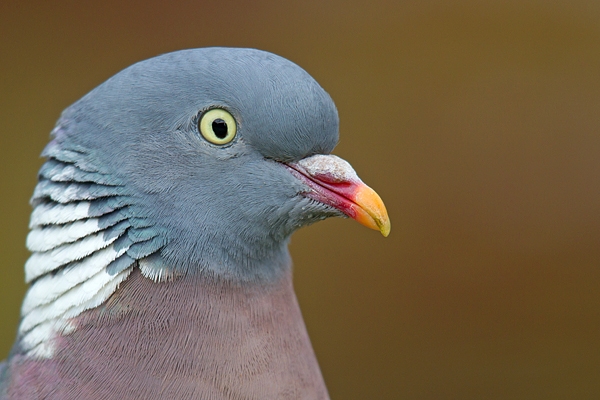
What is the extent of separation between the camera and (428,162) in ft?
21.2

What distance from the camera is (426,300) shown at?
22.2 ft

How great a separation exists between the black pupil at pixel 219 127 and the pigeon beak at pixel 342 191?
0.84 ft

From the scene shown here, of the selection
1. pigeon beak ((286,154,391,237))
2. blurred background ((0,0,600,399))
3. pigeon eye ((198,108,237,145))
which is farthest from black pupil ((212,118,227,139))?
blurred background ((0,0,600,399))

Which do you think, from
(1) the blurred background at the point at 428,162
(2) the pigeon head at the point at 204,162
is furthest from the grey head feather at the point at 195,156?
(1) the blurred background at the point at 428,162

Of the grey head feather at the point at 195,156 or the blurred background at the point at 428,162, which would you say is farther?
the blurred background at the point at 428,162

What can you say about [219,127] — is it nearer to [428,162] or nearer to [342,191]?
[342,191]

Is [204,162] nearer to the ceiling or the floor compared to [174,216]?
nearer to the ceiling

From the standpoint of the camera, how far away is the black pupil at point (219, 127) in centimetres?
263

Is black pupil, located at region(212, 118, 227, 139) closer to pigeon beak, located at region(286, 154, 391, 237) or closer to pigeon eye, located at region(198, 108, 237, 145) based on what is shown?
pigeon eye, located at region(198, 108, 237, 145)

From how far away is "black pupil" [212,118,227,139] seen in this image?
8.63ft

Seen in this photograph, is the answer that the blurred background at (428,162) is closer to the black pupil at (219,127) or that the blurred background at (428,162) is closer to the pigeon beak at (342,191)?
the pigeon beak at (342,191)

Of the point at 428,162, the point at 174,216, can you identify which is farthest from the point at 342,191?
the point at 428,162

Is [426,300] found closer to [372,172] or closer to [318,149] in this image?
[372,172]

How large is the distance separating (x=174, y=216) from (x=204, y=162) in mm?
207
